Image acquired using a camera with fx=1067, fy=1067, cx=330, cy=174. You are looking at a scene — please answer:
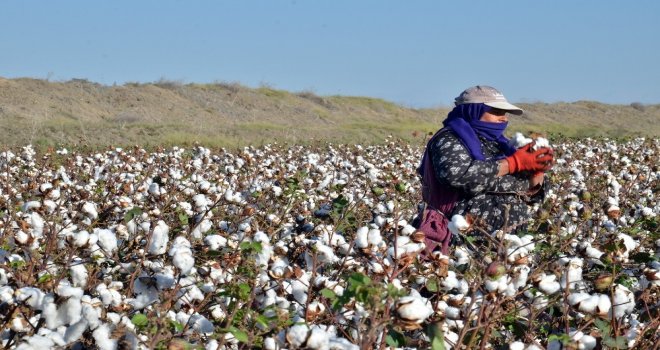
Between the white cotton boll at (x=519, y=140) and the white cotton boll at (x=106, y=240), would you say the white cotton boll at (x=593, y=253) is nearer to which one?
the white cotton boll at (x=519, y=140)

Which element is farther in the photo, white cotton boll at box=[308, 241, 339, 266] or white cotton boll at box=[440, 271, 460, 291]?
white cotton boll at box=[308, 241, 339, 266]

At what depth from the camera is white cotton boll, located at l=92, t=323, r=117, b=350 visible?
1749 mm

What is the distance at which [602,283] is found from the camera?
2236mm

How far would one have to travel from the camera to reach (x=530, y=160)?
11.7 ft

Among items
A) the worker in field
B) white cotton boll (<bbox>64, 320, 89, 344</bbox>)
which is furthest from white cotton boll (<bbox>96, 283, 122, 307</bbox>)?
the worker in field

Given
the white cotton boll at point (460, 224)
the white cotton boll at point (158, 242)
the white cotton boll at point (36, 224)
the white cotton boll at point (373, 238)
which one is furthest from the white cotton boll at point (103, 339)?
the white cotton boll at point (36, 224)

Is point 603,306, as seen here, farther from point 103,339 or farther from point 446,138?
point 446,138

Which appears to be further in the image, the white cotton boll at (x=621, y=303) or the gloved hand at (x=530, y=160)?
the gloved hand at (x=530, y=160)

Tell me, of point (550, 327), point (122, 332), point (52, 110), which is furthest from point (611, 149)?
point (52, 110)

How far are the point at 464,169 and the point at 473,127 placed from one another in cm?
23

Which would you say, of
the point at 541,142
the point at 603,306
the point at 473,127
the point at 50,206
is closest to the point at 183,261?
the point at 603,306

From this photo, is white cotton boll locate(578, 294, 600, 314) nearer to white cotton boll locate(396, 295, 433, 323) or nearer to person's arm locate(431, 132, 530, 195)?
white cotton boll locate(396, 295, 433, 323)

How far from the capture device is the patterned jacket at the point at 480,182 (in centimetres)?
368

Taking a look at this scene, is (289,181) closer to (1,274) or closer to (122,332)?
(1,274)
